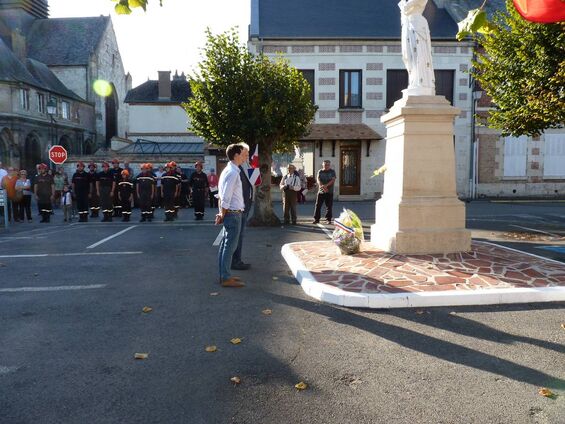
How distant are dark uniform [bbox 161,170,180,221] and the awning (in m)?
9.46

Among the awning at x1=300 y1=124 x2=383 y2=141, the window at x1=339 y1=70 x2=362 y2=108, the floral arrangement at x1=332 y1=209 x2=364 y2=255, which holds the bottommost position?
the floral arrangement at x1=332 y1=209 x2=364 y2=255

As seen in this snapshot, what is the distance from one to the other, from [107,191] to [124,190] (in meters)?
0.68

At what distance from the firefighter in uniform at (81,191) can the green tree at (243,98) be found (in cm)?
501

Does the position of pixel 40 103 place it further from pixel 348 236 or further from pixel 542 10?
pixel 542 10

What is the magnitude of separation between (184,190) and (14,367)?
16.4m

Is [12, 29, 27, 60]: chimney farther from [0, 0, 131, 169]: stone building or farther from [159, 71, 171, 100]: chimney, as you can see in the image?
[159, 71, 171, 100]: chimney

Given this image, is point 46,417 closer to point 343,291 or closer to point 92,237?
point 343,291

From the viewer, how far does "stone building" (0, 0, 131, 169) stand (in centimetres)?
2981

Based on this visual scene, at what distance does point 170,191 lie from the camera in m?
14.4

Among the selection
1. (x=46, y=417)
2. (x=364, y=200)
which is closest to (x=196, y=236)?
(x=46, y=417)

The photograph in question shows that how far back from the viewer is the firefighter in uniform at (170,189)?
14203mm

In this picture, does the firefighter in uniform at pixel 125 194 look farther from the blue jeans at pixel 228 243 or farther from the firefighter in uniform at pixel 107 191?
the blue jeans at pixel 228 243

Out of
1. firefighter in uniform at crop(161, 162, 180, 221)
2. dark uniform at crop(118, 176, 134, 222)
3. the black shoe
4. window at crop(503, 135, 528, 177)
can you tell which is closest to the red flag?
the black shoe

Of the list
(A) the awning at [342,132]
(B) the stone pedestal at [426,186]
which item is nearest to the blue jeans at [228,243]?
(B) the stone pedestal at [426,186]
